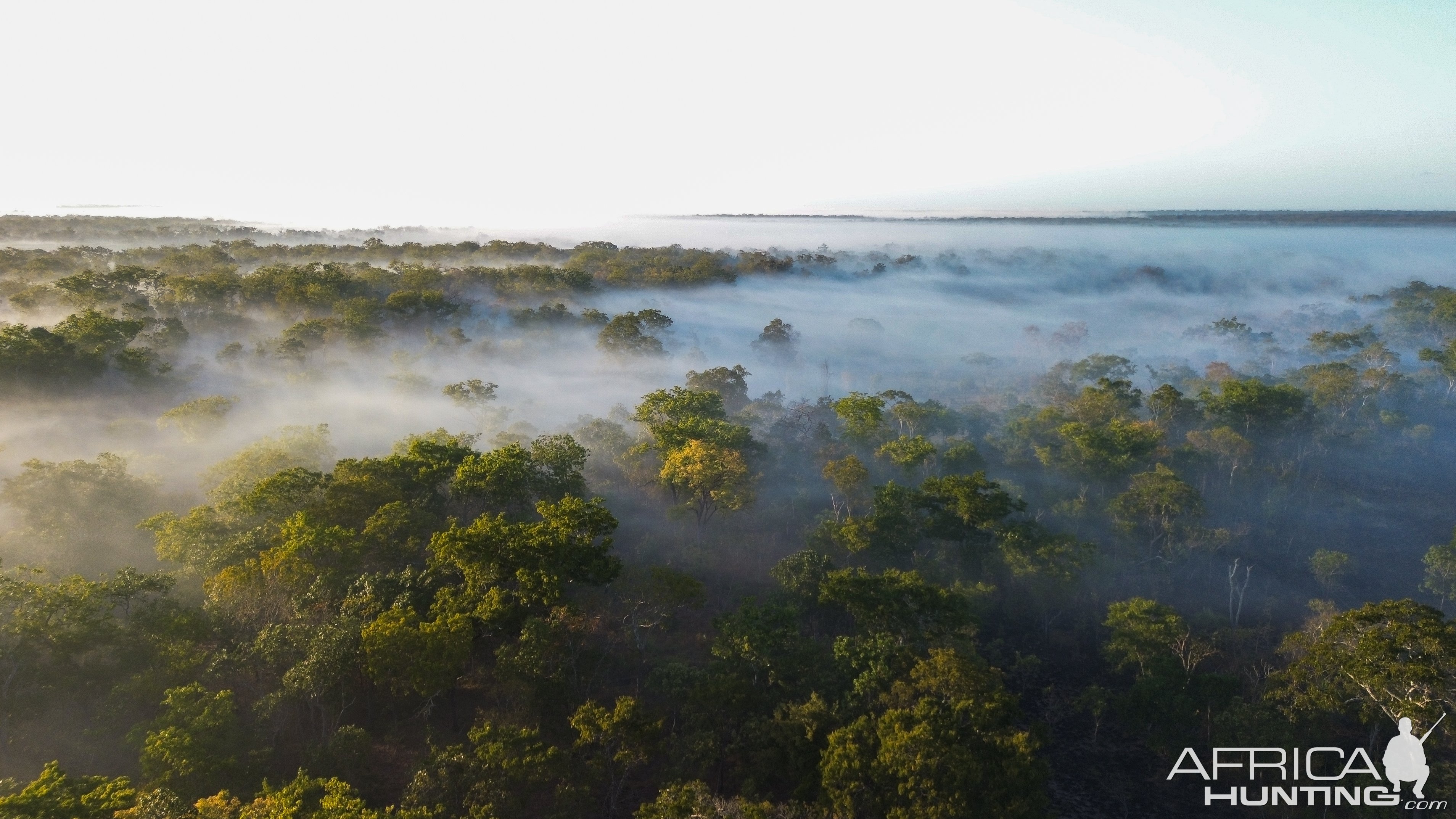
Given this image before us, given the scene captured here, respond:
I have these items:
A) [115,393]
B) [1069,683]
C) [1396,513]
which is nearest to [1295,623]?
[1069,683]

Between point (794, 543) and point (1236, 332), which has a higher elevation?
point (1236, 332)

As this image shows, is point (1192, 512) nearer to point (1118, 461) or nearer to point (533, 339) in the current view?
point (1118, 461)

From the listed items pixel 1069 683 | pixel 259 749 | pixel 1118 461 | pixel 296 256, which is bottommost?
pixel 1069 683

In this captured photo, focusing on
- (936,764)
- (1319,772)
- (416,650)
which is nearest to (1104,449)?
(1319,772)

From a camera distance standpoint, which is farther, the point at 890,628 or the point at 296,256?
the point at 296,256

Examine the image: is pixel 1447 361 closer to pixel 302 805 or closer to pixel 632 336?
pixel 632 336
